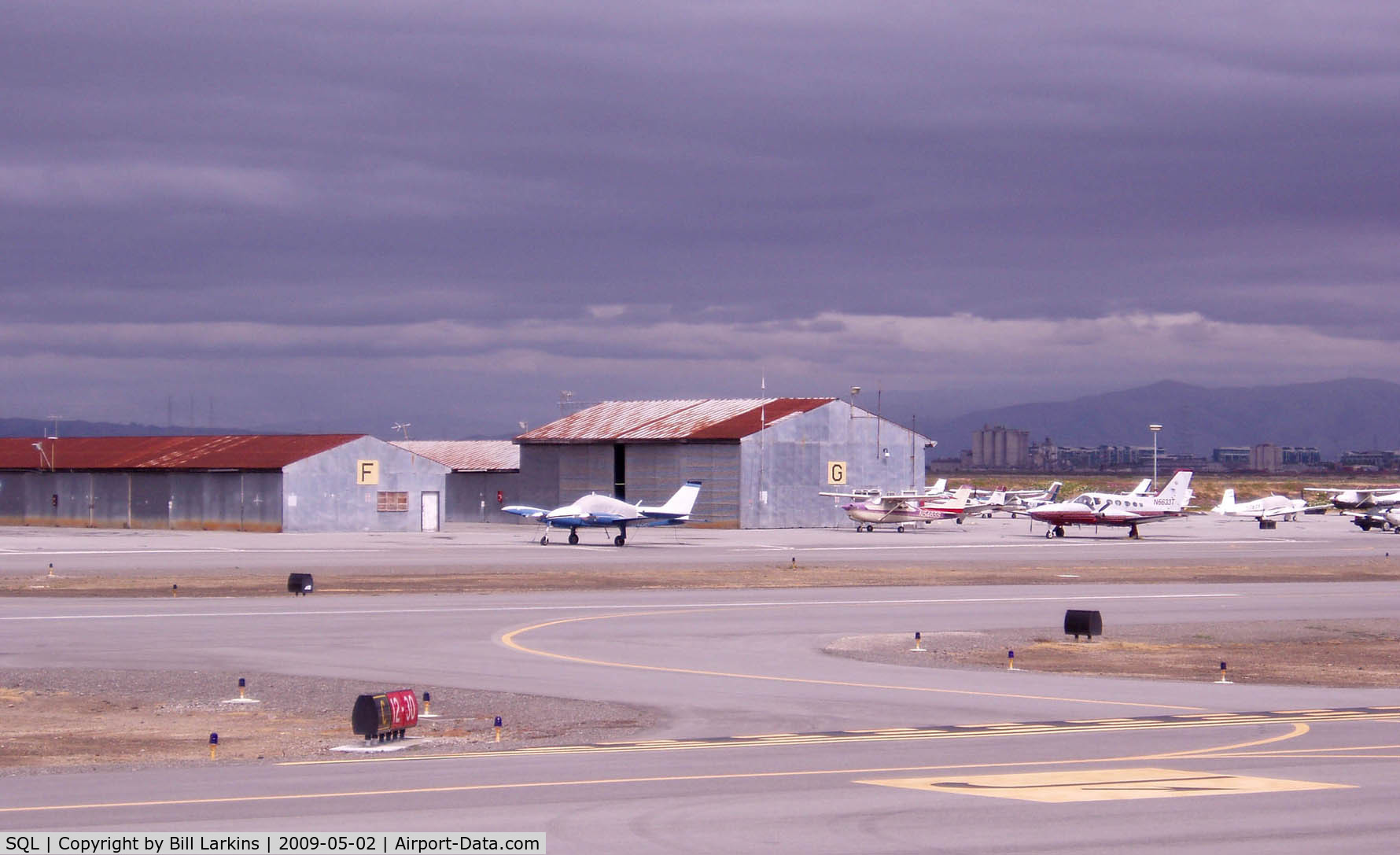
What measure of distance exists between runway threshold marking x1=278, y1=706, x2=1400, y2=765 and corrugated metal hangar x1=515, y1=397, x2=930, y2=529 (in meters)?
72.1

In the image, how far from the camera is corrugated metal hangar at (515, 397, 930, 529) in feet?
307

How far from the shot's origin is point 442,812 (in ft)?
43.0

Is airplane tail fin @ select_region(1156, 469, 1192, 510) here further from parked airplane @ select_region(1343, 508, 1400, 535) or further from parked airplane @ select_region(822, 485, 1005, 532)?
parked airplane @ select_region(1343, 508, 1400, 535)

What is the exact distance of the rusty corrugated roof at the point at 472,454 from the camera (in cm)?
11081

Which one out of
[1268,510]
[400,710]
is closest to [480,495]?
[1268,510]

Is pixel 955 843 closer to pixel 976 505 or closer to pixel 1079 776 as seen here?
pixel 1079 776

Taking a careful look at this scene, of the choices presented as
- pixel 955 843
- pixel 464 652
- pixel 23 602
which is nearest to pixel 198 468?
pixel 23 602

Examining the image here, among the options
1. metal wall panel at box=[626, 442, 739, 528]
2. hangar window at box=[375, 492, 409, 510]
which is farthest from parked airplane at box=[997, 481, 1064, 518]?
hangar window at box=[375, 492, 409, 510]

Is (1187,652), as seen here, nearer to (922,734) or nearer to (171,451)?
(922,734)

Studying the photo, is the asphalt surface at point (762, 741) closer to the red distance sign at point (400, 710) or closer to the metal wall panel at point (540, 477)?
the red distance sign at point (400, 710)

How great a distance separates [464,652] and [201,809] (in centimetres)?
1530

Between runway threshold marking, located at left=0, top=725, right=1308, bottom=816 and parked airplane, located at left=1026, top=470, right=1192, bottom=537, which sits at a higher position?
parked airplane, located at left=1026, top=470, right=1192, bottom=537

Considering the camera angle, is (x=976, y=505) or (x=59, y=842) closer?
(x=59, y=842)

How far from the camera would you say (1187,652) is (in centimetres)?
3078
